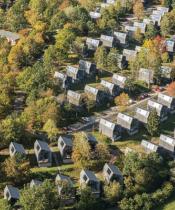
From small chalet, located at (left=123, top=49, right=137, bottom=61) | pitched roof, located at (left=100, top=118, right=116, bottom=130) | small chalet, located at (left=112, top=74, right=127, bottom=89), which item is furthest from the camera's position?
small chalet, located at (left=123, top=49, right=137, bottom=61)

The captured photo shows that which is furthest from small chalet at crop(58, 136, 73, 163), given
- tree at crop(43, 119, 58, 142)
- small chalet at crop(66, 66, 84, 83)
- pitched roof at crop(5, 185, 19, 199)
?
small chalet at crop(66, 66, 84, 83)

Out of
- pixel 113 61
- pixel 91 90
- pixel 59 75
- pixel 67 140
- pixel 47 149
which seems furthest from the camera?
pixel 113 61

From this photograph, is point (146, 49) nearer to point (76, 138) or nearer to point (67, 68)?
point (67, 68)

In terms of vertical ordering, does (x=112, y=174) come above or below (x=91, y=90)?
below

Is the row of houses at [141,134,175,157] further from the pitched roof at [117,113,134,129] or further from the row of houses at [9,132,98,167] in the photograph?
the row of houses at [9,132,98,167]

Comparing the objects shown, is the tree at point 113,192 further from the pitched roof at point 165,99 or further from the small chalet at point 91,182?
the pitched roof at point 165,99

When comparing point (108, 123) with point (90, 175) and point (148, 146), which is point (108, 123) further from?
point (90, 175)

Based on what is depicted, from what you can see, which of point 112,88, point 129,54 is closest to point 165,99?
point 112,88
